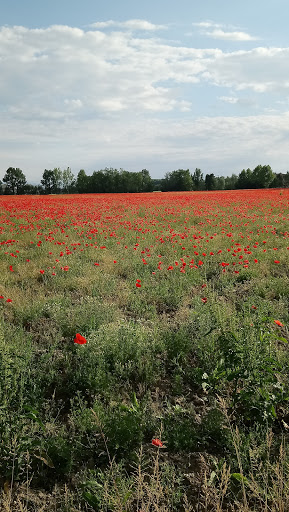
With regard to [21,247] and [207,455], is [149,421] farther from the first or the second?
[21,247]

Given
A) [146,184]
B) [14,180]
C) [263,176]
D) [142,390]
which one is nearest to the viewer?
[142,390]

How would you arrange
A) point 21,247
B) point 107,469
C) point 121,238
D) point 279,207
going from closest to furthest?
point 107,469 < point 21,247 < point 121,238 < point 279,207

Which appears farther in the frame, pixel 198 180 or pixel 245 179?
pixel 198 180

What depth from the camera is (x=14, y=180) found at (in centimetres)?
6400

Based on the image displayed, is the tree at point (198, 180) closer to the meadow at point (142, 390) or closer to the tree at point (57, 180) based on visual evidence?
the tree at point (57, 180)

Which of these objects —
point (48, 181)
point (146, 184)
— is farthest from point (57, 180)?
point (146, 184)

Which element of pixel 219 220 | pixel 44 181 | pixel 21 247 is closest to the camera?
pixel 21 247

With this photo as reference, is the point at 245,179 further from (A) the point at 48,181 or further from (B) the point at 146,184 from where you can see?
(A) the point at 48,181

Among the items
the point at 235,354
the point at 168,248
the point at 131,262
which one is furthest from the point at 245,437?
the point at 168,248

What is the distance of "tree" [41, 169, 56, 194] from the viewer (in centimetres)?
7188

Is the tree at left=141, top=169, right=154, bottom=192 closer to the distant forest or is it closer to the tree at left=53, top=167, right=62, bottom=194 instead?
the distant forest

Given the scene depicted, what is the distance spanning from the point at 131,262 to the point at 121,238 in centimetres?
253

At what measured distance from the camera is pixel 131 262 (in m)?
7.32

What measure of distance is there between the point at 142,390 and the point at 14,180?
67.6 m
